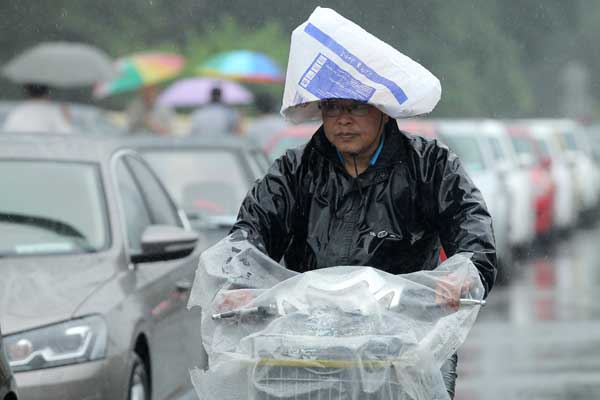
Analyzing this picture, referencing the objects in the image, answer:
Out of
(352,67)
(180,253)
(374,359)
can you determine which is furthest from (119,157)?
(374,359)

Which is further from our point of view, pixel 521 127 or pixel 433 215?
pixel 521 127

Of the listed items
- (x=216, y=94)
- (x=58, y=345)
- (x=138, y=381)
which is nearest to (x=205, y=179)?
(x=138, y=381)

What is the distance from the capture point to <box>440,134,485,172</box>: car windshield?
19.2m

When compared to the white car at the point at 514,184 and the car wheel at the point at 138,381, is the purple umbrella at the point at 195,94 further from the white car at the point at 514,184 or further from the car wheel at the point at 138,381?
the car wheel at the point at 138,381

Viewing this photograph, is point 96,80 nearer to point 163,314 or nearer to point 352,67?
point 163,314

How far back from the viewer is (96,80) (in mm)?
Result: 21422

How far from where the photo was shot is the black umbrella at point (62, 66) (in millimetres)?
20734

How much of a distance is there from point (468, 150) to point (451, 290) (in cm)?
1511

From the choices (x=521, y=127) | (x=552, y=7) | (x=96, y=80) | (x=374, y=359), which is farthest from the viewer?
(x=552, y=7)

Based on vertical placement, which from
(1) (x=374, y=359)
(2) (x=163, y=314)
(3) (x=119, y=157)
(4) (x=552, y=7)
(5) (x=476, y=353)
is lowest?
(4) (x=552, y=7)

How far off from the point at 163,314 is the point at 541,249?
17365mm

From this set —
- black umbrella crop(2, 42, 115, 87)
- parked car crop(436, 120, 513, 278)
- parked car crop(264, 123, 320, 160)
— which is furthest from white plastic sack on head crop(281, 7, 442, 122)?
black umbrella crop(2, 42, 115, 87)

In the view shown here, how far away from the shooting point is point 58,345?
22.7 ft

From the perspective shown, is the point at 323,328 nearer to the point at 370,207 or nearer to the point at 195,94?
the point at 370,207
